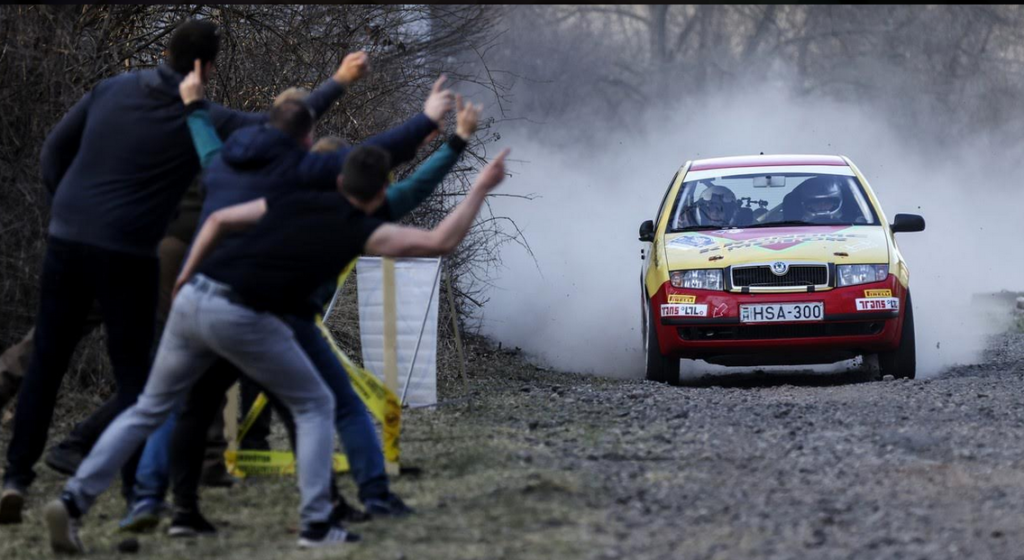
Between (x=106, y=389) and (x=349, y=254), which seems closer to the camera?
(x=349, y=254)

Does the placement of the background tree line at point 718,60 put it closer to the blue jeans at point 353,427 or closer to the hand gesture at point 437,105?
the hand gesture at point 437,105

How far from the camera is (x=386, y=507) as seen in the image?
6699 mm

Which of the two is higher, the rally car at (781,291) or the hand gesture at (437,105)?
the hand gesture at (437,105)

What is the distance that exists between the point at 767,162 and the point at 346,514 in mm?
7627

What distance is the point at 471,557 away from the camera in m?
5.91

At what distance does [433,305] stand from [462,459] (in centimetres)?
156

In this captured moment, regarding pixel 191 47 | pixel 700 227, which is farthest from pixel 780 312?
pixel 191 47

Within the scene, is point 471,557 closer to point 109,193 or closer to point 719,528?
point 719,528

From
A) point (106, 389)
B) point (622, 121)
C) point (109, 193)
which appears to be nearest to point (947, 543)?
point (109, 193)

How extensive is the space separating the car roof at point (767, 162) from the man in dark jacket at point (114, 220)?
6951 millimetres

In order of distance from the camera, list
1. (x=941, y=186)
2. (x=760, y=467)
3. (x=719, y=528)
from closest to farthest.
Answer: (x=719, y=528)
(x=760, y=467)
(x=941, y=186)

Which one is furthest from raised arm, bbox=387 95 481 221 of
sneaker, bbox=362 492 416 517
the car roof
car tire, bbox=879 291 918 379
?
the car roof

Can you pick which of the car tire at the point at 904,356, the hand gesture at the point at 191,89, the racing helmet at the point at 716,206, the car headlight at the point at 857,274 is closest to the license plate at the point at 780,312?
the car headlight at the point at 857,274

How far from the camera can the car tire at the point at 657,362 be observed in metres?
12.3
